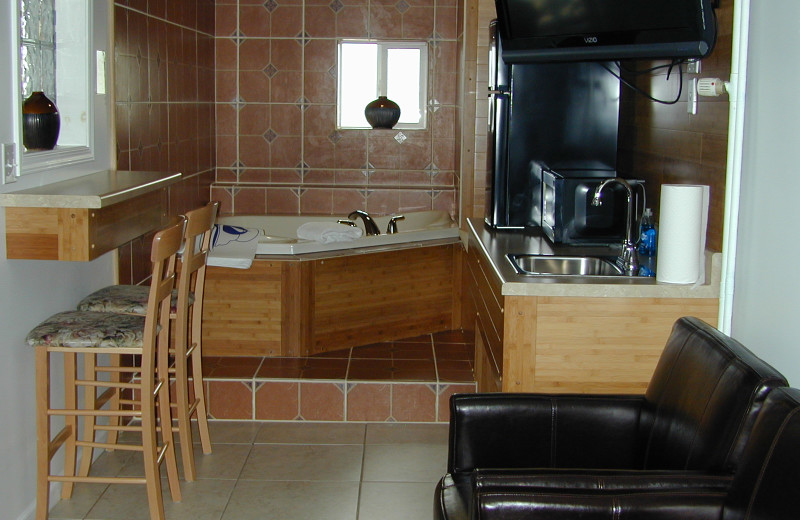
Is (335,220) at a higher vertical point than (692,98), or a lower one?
lower

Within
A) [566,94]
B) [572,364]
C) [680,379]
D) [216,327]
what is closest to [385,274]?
[216,327]

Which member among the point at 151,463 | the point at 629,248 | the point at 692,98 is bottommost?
the point at 151,463

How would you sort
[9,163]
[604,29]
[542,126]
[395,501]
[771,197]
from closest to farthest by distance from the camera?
1. [771,197]
2. [9,163]
3. [604,29]
4. [395,501]
5. [542,126]

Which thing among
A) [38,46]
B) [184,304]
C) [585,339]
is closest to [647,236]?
[585,339]

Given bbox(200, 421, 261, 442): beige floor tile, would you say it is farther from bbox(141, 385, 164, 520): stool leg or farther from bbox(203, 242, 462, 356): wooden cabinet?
bbox(141, 385, 164, 520): stool leg

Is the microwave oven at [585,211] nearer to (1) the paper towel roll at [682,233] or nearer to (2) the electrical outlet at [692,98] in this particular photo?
(2) the electrical outlet at [692,98]

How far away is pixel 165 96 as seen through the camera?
4867 millimetres

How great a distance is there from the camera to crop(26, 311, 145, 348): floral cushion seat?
2924 millimetres

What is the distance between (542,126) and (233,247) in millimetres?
1660

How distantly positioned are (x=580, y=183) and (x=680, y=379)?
1436 mm

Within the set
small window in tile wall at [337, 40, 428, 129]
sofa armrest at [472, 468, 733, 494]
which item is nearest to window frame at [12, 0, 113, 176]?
sofa armrest at [472, 468, 733, 494]

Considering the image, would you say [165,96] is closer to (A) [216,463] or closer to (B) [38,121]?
(B) [38,121]

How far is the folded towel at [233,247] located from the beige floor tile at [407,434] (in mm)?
1043

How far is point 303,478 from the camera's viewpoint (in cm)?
354
